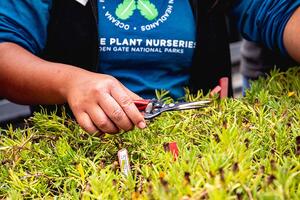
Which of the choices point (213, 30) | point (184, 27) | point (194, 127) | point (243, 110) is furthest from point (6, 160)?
point (213, 30)

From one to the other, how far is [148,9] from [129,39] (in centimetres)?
10

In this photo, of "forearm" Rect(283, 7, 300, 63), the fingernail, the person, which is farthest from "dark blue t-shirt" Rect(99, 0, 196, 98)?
the fingernail

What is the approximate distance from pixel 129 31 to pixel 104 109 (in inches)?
18.7

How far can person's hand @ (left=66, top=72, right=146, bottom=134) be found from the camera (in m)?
1.17

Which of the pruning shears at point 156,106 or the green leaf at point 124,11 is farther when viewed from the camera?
the green leaf at point 124,11

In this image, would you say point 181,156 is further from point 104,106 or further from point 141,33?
point 141,33

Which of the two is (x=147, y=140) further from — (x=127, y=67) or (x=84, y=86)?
(x=127, y=67)

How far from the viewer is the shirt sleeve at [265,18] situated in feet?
5.57

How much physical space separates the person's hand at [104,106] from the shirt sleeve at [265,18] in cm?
64

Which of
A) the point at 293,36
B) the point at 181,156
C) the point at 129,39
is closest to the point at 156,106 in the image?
the point at 181,156

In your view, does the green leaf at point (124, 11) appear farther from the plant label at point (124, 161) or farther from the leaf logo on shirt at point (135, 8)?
the plant label at point (124, 161)

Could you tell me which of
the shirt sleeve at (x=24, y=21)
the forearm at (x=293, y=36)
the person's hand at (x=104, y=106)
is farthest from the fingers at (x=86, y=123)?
the forearm at (x=293, y=36)

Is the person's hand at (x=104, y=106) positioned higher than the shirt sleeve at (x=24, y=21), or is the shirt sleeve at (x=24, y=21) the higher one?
the shirt sleeve at (x=24, y=21)

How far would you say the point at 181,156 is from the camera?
Result: 0.99 metres
